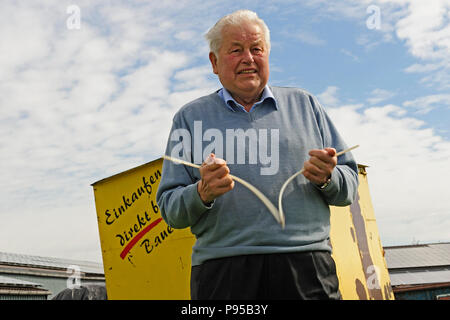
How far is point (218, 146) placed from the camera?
1.75 meters

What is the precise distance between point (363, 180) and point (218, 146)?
5.54 m

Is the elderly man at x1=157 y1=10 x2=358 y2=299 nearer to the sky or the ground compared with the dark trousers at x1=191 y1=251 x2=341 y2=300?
nearer to the sky

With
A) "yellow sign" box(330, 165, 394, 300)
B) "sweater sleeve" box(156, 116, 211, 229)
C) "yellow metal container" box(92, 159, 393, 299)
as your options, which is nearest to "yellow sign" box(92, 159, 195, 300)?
"yellow metal container" box(92, 159, 393, 299)

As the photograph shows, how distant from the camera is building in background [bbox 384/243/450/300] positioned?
19953 mm

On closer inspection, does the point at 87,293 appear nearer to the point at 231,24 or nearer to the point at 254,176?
the point at 254,176

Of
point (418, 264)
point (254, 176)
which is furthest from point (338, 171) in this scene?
point (418, 264)

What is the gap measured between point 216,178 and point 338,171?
0.57 meters

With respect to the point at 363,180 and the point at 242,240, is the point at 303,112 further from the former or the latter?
the point at 363,180

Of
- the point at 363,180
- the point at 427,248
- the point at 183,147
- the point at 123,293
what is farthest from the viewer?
the point at 427,248

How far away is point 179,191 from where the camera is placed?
1685mm

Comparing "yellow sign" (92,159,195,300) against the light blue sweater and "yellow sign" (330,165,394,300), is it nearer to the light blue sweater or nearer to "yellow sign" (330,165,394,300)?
"yellow sign" (330,165,394,300)

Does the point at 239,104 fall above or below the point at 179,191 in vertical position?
above

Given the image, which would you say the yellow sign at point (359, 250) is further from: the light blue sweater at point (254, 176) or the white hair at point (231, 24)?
the white hair at point (231, 24)
